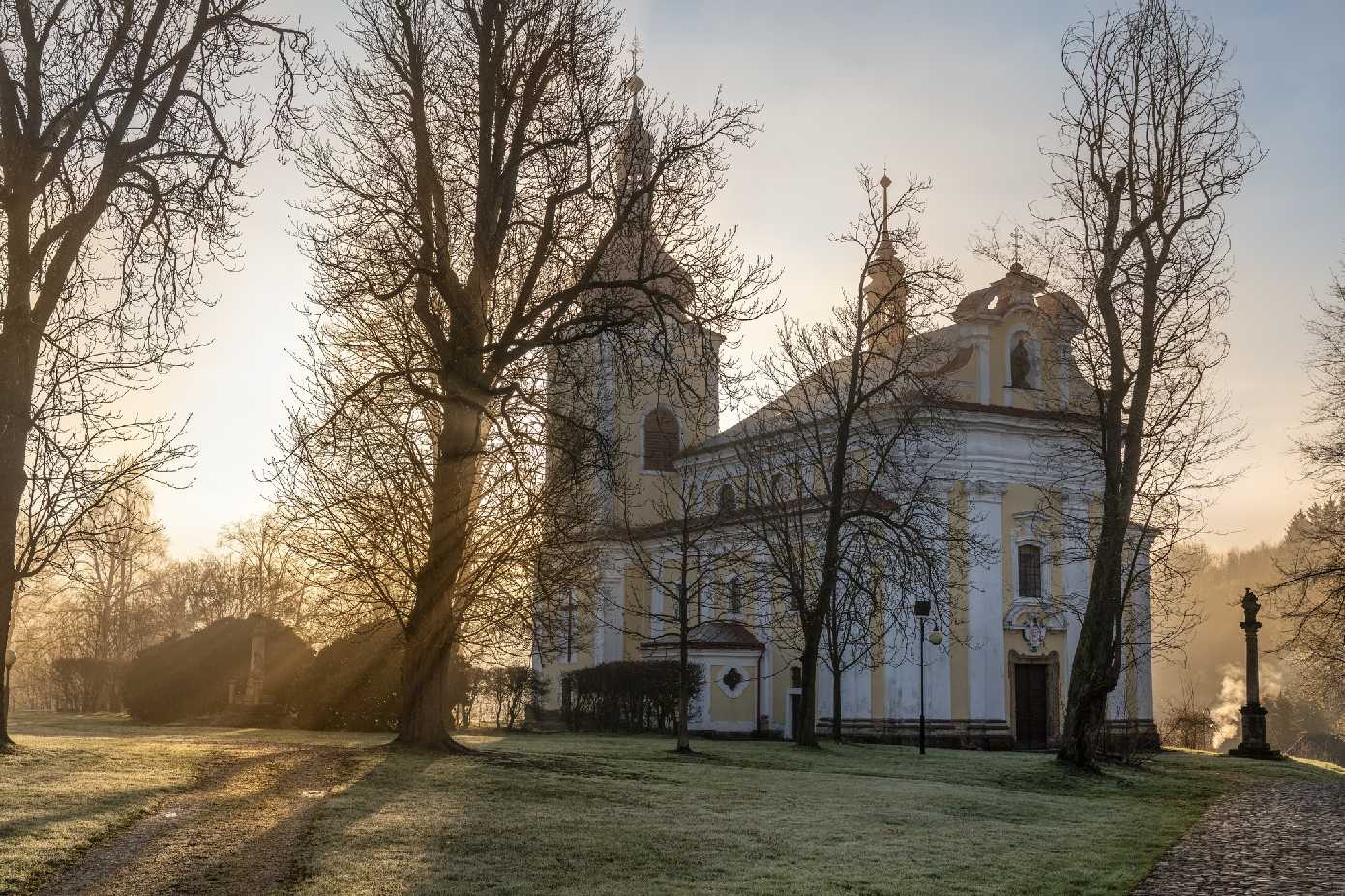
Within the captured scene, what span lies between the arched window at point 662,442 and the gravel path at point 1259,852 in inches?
1252

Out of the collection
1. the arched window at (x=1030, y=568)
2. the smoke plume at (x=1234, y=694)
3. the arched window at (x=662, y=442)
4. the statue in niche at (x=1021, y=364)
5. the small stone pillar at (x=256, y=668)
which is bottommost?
the smoke plume at (x=1234, y=694)

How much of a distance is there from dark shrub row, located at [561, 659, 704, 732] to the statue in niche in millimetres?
13247

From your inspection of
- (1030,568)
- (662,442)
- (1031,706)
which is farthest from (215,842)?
(662,442)

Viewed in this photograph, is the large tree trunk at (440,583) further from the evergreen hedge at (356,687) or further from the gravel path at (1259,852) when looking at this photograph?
the evergreen hedge at (356,687)

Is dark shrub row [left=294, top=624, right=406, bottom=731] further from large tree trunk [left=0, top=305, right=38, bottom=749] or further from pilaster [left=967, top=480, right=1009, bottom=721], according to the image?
pilaster [left=967, top=480, right=1009, bottom=721]

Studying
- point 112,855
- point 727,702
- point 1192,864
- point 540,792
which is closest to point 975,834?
point 1192,864

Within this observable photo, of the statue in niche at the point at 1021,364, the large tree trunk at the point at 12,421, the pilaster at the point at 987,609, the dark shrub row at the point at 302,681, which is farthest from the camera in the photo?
the statue in niche at the point at 1021,364

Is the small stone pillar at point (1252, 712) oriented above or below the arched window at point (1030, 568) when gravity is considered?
below

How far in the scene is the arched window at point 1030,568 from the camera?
40250 millimetres

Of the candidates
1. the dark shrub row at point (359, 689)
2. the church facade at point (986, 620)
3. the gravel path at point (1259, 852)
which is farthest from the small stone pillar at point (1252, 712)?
the dark shrub row at point (359, 689)

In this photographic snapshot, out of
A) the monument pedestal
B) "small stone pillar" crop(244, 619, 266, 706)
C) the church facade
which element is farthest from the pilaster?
"small stone pillar" crop(244, 619, 266, 706)

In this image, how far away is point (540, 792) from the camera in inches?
610

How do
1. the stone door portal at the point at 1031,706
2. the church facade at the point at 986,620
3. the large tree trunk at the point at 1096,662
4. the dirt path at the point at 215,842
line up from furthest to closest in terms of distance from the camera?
the stone door portal at the point at 1031,706 → the church facade at the point at 986,620 → the large tree trunk at the point at 1096,662 → the dirt path at the point at 215,842

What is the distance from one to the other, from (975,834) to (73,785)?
927cm
